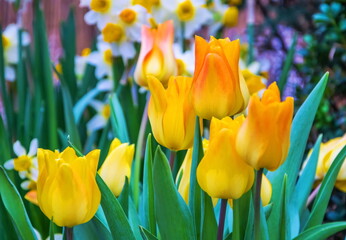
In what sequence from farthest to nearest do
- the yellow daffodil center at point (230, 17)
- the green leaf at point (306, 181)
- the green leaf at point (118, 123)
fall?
1. the yellow daffodil center at point (230, 17)
2. the green leaf at point (118, 123)
3. the green leaf at point (306, 181)

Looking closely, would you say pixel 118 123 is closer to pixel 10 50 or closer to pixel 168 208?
pixel 168 208

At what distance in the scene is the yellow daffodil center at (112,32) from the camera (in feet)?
4.60

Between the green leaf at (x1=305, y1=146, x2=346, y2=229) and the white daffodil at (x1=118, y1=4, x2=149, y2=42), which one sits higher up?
the white daffodil at (x1=118, y1=4, x2=149, y2=42)

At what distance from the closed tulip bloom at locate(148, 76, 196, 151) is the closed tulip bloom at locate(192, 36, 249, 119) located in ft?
0.16

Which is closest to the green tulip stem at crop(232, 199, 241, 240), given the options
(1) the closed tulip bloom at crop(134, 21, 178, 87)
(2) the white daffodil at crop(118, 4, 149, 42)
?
(1) the closed tulip bloom at crop(134, 21, 178, 87)

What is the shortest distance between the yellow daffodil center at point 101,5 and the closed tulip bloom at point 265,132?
0.85 metres

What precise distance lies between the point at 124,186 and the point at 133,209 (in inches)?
1.7

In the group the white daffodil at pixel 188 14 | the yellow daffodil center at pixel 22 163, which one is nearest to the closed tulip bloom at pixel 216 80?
the yellow daffodil center at pixel 22 163

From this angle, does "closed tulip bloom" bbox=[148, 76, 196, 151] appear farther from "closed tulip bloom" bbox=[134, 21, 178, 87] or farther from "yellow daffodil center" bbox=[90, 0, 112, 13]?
"yellow daffodil center" bbox=[90, 0, 112, 13]

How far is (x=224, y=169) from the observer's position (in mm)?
650

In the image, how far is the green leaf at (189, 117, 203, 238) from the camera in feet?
2.44

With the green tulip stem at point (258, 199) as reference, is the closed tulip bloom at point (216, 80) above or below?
above

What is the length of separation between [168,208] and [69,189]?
0.14m

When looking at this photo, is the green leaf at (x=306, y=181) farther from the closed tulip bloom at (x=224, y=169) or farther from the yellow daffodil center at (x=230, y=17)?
the yellow daffodil center at (x=230, y=17)
